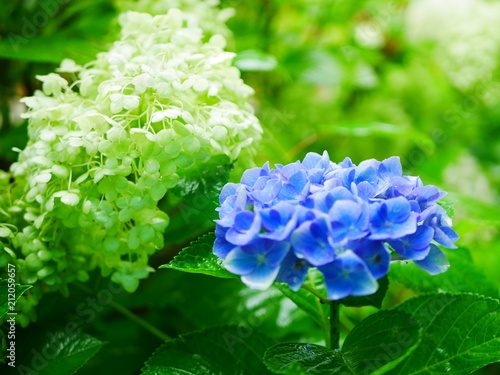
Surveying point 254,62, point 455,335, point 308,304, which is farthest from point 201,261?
point 254,62

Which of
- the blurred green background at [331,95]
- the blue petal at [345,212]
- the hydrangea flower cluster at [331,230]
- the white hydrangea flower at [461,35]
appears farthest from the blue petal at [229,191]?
the white hydrangea flower at [461,35]

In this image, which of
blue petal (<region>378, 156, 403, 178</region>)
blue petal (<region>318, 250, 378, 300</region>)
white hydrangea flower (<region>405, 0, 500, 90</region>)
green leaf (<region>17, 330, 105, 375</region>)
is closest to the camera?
blue petal (<region>318, 250, 378, 300</region>)

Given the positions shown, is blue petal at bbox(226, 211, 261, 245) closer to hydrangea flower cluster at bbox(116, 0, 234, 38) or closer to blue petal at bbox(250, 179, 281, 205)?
blue petal at bbox(250, 179, 281, 205)

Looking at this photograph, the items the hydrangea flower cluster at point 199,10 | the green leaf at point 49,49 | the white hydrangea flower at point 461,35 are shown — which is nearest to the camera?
the green leaf at point 49,49

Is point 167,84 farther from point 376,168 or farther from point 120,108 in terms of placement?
point 376,168

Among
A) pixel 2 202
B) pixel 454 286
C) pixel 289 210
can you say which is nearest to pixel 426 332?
pixel 454 286

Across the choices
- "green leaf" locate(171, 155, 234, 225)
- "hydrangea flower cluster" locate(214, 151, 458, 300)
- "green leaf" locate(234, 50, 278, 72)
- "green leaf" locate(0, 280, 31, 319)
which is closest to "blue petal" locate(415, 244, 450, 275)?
"hydrangea flower cluster" locate(214, 151, 458, 300)

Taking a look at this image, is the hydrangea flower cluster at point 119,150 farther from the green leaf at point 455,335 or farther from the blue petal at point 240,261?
the green leaf at point 455,335
